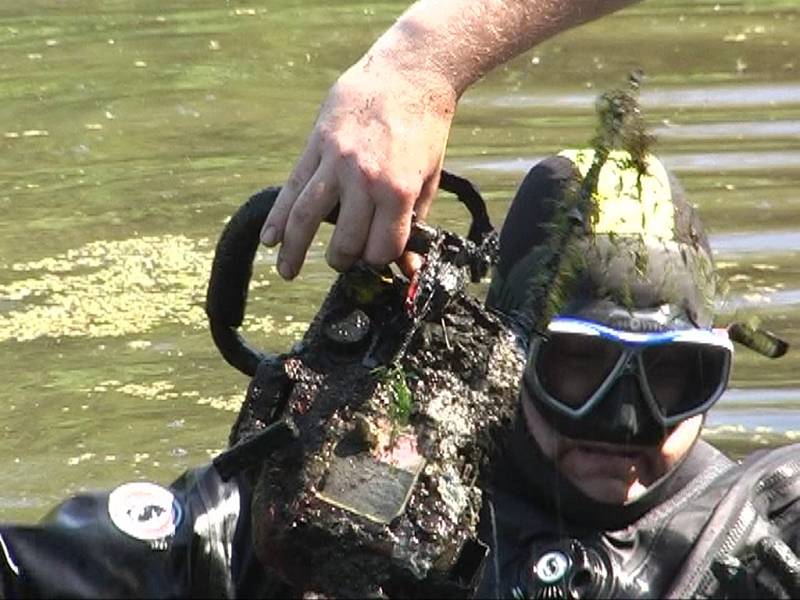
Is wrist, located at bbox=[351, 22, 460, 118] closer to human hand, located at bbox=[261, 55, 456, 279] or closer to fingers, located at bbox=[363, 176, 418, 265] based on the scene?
human hand, located at bbox=[261, 55, 456, 279]

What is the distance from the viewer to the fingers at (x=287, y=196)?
8.63 ft

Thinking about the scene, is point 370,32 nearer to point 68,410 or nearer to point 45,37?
point 45,37

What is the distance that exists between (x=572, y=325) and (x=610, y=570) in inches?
14.7

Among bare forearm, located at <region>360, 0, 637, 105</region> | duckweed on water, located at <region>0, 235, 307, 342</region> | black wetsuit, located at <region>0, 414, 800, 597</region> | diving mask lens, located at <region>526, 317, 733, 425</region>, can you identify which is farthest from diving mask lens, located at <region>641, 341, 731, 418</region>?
duckweed on water, located at <region>0, 235, 307, 342</region>

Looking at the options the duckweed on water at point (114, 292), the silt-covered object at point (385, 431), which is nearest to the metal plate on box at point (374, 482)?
the silt-covered object at point (385, 431)

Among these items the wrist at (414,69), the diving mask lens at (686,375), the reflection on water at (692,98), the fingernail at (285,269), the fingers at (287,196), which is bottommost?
the reflection on water at (692,98)

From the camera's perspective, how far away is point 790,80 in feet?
27.5

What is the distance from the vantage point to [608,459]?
328 centimetres

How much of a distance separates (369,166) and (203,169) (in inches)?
187

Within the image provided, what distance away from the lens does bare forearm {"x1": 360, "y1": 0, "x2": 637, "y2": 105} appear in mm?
2723

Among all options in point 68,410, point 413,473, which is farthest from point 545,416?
point 68,410

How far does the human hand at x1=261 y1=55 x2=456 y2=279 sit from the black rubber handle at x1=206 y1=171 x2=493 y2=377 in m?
0.21

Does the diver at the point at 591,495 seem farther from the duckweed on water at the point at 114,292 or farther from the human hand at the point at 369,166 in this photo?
the duckweed on water at the point at 114,292

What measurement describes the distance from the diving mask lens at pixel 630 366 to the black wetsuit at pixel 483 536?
131 millimetres
